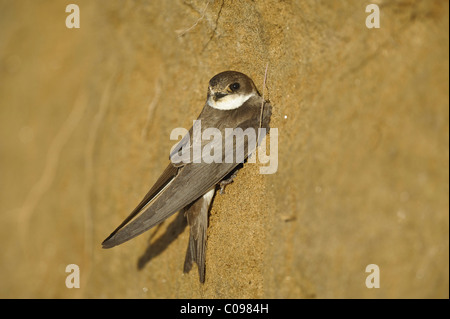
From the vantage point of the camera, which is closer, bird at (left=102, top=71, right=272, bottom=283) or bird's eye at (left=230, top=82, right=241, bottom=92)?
bird at (left=102, top=71, right=272, bottom=283)

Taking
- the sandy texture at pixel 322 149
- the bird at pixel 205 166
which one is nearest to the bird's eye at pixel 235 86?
the bird at pixel 205 166

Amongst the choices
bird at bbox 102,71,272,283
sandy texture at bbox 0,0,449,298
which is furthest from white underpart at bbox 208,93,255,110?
sandy texture at bbox 0,0,449,298

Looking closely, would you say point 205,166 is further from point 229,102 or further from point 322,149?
→ point 322,149

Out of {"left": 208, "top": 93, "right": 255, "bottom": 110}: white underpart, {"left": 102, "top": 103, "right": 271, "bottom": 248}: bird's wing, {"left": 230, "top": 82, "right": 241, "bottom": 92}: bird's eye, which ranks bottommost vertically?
{"left": 102, "top": 103, "right": 271, "bottom": 248}: bird's wing

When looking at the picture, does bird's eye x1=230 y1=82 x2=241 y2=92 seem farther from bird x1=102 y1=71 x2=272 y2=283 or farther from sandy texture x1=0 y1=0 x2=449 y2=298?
sandy texture x1=0 y1=0 x2=449 y2=298

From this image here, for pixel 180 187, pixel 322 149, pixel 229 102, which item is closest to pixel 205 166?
pixel 180 187

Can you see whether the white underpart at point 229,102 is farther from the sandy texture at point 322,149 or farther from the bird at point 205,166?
the sandy texture at point 322,149

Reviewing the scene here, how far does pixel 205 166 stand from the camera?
183cm

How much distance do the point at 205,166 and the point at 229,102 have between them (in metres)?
0.28

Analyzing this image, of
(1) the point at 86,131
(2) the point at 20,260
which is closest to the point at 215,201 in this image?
(1) the point at 86,131

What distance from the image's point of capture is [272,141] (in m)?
1.87

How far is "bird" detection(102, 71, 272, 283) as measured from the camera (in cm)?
177

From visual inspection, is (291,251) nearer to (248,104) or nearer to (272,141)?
(272,141)

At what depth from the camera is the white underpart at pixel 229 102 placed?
1.91 metres
